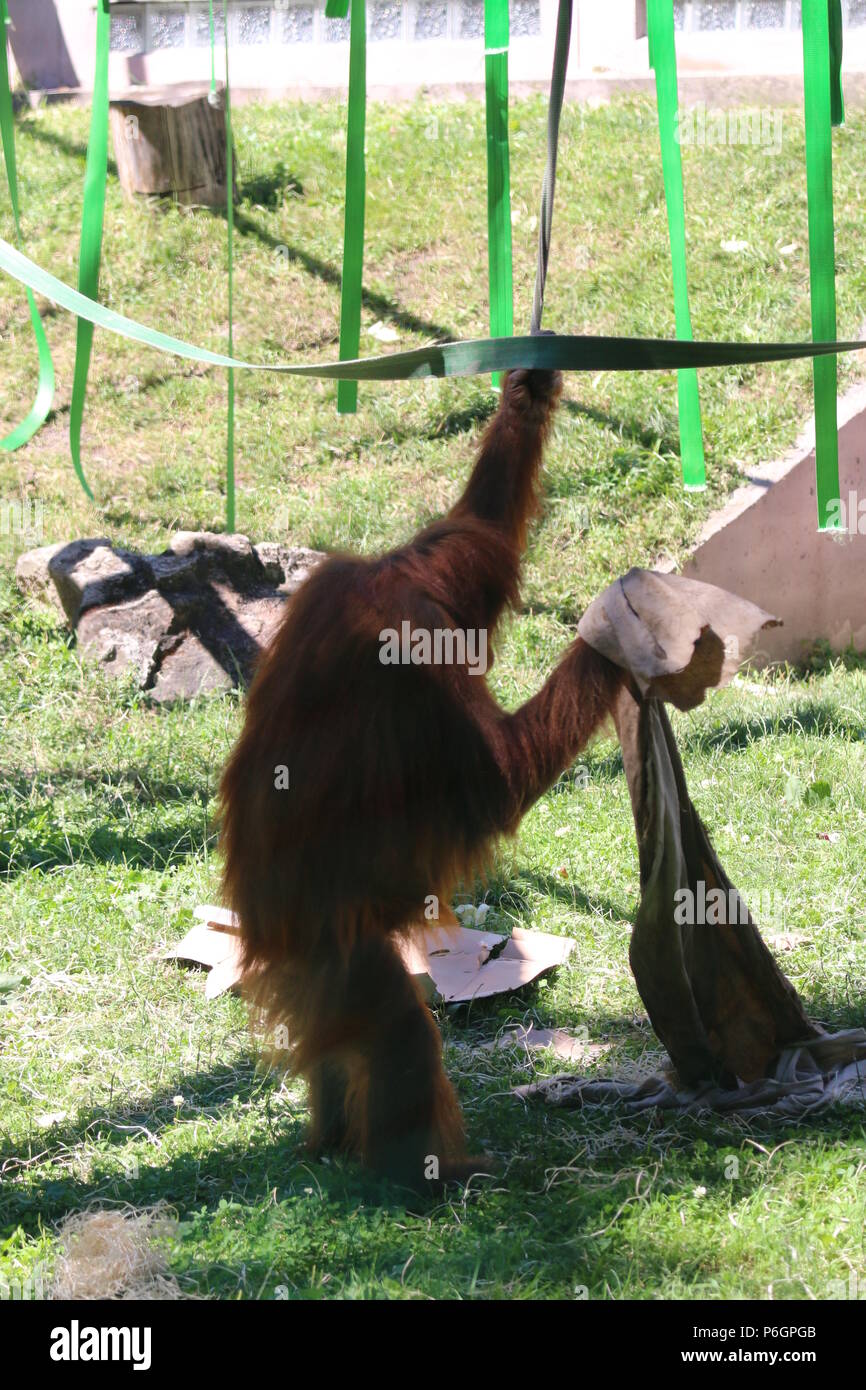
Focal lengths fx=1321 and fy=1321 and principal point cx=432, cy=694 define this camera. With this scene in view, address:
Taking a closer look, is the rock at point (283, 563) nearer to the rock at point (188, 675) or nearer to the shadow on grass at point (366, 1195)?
the rock at point (188, 675)

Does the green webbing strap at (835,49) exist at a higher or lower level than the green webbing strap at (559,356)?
higher

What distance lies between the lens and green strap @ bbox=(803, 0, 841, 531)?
115 inches

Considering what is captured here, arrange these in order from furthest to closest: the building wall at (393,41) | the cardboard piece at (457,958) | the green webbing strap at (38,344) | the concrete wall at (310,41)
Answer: the concrete wall at (310,41)
the building wall at (393,41)
the cardboard piece at (457,958)
the green webbing strap at (38,344)

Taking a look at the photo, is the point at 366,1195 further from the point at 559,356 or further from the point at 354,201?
the point at 354,201

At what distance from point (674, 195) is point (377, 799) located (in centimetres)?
166

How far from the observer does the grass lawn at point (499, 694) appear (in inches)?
105

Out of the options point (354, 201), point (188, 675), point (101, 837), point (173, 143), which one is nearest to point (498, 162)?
point (354, 201)

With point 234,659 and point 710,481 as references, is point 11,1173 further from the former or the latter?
point 710,481

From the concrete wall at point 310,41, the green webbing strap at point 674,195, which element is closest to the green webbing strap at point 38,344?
the green webbing strap at point 674,195

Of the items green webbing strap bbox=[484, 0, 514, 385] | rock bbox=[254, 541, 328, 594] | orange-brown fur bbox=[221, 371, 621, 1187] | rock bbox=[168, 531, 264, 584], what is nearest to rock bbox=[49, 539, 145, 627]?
rock bbox=[168, 531, 264, 584]

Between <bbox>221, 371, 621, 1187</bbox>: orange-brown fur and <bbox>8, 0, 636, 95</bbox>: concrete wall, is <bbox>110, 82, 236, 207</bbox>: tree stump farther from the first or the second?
<bbox>221, 371, 621, 1187</bbox>: orange-brown fur

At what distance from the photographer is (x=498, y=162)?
3324 millimetres

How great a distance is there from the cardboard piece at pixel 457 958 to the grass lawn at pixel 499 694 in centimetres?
7

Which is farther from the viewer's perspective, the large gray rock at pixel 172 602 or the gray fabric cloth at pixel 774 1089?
the large gray rock at pixel 172 602
